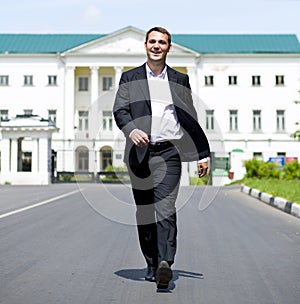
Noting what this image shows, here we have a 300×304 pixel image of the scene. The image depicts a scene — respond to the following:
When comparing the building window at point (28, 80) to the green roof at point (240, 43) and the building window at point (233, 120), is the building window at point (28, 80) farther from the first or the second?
the building window at point (233, 120)

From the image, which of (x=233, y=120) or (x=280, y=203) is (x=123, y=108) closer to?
(x=280, y=203)

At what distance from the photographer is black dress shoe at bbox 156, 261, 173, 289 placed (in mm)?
5262

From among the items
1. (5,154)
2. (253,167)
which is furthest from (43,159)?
(253,167)

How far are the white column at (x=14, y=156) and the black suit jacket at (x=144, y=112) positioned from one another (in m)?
31.7

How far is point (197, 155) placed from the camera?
5844 millimetres

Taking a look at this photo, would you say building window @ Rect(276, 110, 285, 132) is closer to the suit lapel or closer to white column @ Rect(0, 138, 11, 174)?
white column @ Rect(0, 138, 11, 174)

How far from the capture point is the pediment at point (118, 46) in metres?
61.6

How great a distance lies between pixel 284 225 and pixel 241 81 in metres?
53.3

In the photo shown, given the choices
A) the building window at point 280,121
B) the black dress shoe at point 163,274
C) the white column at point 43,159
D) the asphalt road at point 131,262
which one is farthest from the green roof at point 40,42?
the black dress shoe at point 163,274

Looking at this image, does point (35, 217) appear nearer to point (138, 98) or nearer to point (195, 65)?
point (138, 98)

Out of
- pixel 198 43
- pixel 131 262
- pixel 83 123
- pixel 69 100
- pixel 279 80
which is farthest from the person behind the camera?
pixel 198 43

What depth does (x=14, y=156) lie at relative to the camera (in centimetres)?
3678

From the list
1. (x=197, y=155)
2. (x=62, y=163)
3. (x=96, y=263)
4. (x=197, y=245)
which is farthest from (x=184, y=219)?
(x=62, y=163)

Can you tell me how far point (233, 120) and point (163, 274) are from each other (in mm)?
59629
